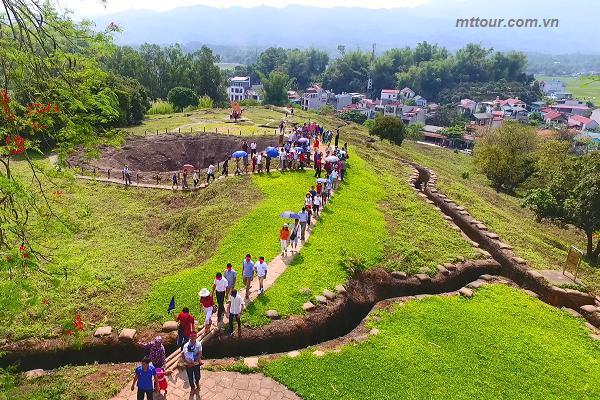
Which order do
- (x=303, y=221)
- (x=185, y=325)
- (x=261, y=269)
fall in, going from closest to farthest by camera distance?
(x=185, y=325)
(x=261, y=269)
(x=303, y=221)

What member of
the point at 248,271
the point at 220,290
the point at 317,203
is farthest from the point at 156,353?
the point at 317,203

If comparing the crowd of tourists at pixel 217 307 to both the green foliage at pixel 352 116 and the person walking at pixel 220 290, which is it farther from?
the green foliage at pixel 352 116

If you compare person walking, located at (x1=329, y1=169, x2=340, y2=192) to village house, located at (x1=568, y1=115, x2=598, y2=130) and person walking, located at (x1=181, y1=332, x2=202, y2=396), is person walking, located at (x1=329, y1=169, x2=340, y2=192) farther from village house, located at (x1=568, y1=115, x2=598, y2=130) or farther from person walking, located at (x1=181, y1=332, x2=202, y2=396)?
village house, located at (x1=568, y1=115, x2=598, y2=130)

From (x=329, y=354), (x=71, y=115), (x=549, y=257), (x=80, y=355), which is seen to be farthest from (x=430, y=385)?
(x=549, y=257)

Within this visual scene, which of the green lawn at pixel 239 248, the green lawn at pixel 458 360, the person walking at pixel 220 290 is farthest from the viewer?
the green lawn at pixel 239 248

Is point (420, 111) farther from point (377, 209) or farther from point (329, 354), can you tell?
point (329, 354)

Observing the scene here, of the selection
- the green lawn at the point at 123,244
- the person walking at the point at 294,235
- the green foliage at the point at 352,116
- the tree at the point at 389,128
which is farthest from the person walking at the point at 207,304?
the green foliage at the point at 352,116

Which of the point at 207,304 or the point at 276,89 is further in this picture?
the point at 276,89

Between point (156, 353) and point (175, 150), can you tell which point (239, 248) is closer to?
point (156, 353)
